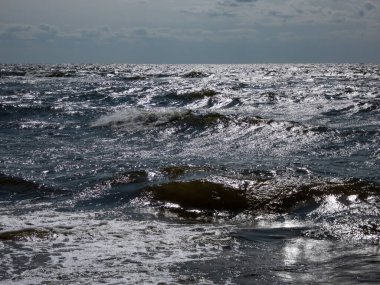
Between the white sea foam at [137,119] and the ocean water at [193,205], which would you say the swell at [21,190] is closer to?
the ocean water at [193,205]

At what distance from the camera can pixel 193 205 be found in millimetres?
8219

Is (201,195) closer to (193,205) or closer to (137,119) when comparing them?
(193,205)

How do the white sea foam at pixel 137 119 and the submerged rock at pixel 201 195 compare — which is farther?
the white sea foam at pixel 137 119

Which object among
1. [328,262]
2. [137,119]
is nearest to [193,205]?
[328,262]

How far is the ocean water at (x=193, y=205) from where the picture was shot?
519 centimetres

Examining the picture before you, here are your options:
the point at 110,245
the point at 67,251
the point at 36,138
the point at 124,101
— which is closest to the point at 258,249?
the point at 110,245

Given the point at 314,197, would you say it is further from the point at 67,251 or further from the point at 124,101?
the point at 124,101

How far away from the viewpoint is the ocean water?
5.19m

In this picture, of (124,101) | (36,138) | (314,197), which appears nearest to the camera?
(314,197)

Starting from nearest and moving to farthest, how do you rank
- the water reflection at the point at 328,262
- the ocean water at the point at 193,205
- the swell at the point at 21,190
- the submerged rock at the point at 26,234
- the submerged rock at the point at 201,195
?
the water reflection at the point at 328,262, the ocean water at the point at 193,205, the submerged rock at the point at 26,234, the submerged rock at the point at 201,195, the swell at the point at 21,190

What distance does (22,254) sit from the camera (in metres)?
5.76

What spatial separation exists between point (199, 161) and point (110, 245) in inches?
242

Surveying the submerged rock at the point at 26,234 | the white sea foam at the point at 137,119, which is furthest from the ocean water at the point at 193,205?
the white sea foam at the point at 137,119

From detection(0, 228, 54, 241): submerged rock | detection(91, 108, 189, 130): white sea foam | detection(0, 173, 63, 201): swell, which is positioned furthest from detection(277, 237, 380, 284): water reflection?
detection(91, 108, 189, 130): white sea foam
